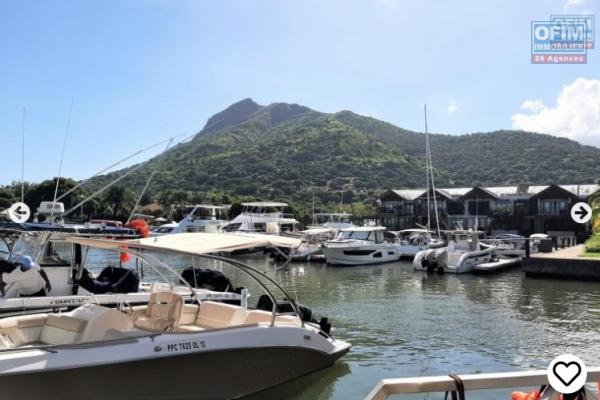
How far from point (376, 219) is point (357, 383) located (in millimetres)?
70986

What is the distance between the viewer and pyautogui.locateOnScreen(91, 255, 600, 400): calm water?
12.2m

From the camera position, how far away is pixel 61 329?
9.37 metres

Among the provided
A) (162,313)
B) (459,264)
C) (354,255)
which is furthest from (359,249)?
(162,313)

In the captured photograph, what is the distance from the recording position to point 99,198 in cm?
9012

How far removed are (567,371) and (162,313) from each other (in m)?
7.80

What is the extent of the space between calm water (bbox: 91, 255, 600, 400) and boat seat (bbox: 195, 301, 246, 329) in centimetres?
151

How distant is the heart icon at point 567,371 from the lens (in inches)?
126

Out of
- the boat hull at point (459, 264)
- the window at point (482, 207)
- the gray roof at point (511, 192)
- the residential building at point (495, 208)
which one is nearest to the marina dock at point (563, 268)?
the boat hull at point (459, 264)

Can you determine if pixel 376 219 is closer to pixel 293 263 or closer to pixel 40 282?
pixel 293 263

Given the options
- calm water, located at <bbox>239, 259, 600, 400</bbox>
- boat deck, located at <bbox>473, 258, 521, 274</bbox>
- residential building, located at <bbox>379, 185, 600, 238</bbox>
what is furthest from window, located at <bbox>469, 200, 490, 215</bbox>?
calm water, located at <bbox>239, 259, 600, 400</bbox>

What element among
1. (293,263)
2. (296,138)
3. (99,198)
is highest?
(296,138)

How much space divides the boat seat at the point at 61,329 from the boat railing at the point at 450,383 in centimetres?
701

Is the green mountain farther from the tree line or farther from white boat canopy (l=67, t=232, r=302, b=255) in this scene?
white boat canopy (l=67, t=232, r=302, b=255)

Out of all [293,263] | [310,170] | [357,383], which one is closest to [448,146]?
[310,170]
